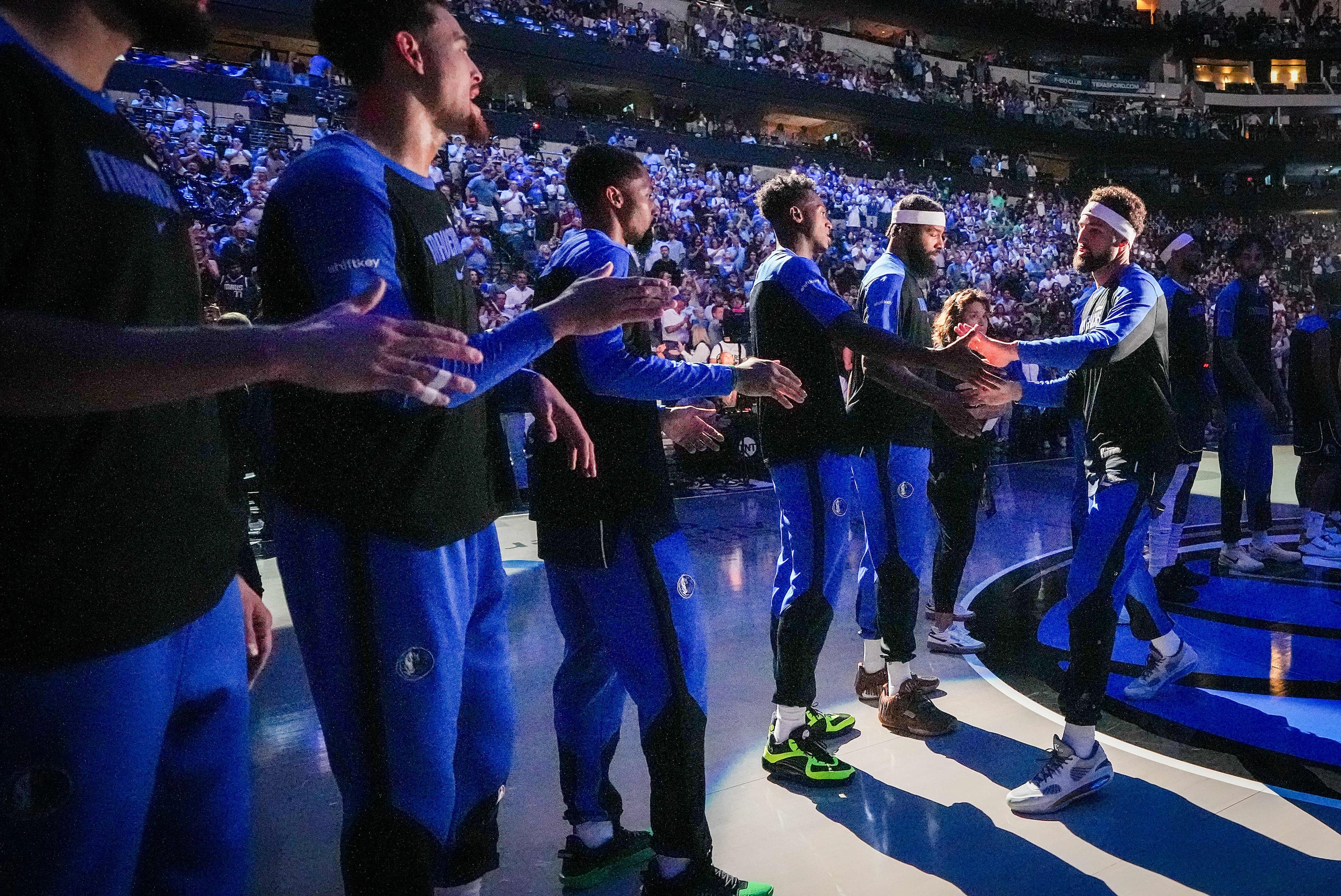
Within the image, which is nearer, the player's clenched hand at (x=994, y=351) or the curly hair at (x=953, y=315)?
the player's clenched hand at (x=994, y=351)

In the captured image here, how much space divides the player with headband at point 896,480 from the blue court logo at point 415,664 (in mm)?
2146

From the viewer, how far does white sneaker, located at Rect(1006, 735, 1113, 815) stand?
2.59m

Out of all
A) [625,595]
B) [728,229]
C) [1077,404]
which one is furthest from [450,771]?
[728,229]

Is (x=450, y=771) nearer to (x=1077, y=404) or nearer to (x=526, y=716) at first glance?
(x=526, y=716)

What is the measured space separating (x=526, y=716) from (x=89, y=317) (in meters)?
2.75

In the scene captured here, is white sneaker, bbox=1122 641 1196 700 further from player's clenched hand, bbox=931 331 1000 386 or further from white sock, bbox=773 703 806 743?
player's clenched hand, bbox=931 331 1000 386

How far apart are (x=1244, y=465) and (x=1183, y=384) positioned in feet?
3.51

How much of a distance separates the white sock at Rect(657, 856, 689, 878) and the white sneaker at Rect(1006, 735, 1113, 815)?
115 cm

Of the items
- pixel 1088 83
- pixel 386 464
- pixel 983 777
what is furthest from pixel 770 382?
pixel 1088 83

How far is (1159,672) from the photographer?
3.54 metres

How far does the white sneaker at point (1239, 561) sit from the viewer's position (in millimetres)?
5535

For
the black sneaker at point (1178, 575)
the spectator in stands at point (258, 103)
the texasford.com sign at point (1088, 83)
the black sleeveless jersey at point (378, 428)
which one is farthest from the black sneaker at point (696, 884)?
the texasford.com sign at point (1088, 83)

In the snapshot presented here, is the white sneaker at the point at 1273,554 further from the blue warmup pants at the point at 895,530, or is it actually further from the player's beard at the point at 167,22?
the player's beard at the point at 167,22

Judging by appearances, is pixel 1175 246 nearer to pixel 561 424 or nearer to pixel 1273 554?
pixel 1273 554
